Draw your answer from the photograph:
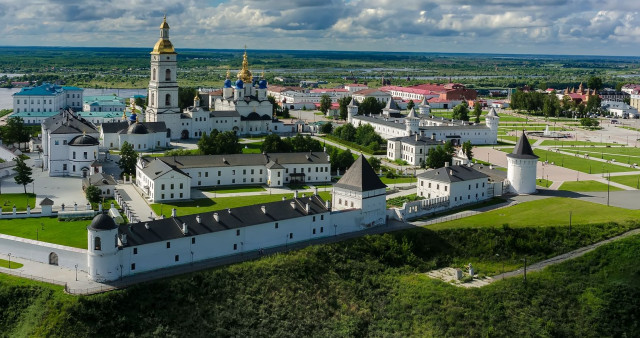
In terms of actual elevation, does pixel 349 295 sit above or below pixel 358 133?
below

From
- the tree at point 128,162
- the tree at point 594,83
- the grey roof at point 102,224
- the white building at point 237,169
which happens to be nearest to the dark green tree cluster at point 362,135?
the white building at point 237,169

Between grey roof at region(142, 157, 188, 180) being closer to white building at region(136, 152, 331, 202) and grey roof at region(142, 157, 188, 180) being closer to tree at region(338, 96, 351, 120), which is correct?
white building at region(136, 152, 331, 202)

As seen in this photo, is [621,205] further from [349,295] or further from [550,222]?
[349,295]

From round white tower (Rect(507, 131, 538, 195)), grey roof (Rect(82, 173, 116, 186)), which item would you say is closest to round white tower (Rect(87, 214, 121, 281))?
grey roof (Rect(82, 173, 116, 186))

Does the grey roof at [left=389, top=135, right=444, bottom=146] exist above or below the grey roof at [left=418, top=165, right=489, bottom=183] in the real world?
above

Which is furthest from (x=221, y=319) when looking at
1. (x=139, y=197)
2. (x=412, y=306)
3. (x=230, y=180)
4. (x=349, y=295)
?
(x=230, y=180)

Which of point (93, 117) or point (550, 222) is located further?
point (93, 117)

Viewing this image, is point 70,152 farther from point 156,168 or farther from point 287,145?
point 287,145
